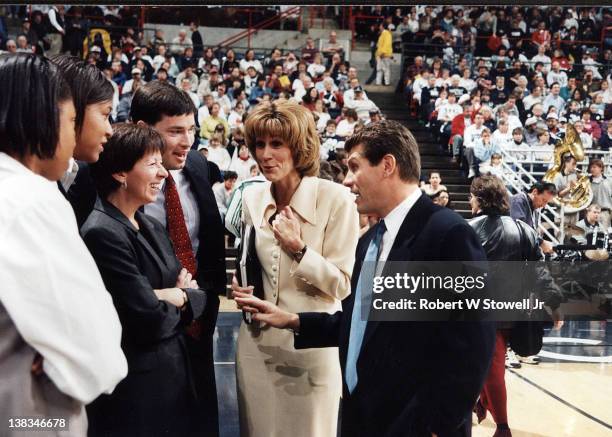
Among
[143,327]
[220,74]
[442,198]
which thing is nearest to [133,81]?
[220,74]

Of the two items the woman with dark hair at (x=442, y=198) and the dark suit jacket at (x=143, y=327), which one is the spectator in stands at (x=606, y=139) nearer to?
the woman with dark hair at (x=442, y=198)

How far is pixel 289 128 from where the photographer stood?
72.1 inches

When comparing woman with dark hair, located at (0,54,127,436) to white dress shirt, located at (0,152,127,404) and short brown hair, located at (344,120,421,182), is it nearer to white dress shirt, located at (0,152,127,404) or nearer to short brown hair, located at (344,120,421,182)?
white dress shirt, located at (0,152,127,404)

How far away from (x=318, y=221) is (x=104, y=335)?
91cm

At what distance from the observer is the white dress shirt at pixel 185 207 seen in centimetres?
191

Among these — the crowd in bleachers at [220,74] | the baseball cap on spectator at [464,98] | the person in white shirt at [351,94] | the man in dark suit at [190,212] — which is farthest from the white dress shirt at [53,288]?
the baseball cap on spectator at [464,98]

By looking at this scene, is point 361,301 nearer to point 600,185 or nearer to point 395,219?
point 395,219

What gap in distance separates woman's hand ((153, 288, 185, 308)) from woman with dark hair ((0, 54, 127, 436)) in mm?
494

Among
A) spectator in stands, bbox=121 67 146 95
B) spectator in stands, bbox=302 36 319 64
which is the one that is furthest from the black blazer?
spectator in stands, bbox=302 36 319 64

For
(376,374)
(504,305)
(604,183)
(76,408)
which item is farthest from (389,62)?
(76,408)

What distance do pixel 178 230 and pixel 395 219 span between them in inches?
23.9

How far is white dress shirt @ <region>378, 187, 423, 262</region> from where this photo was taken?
158 cm

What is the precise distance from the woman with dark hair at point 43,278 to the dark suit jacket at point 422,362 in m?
0.65

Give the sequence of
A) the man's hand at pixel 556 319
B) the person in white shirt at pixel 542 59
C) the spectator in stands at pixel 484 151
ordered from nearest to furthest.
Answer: the man's hand at pixel 556 319 < the spectator in stands at pixel 484 151 < the person in white shirt at pixel 542 59
